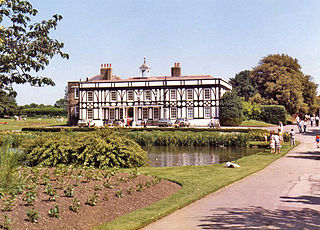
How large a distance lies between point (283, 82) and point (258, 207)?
52465 mm

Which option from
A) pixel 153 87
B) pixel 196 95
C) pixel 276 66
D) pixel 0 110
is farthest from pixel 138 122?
pixel 0 110

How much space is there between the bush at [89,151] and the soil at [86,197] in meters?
2.70

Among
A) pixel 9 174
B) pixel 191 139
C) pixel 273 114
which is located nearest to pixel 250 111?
pixel 273 114

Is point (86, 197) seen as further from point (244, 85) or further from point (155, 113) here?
point (244, 85)

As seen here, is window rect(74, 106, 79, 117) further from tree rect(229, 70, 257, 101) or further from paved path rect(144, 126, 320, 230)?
paved path rect(144, 126, 320, 230)

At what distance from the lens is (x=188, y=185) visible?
10.0 m

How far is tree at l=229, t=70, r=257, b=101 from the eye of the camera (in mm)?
78812

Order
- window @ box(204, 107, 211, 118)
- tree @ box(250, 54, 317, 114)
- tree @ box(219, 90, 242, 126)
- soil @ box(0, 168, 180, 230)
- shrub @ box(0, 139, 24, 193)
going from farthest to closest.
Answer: tree @ box(250, 54, 317, 114), window @ box(204, 107, 211, 118), tree @ box(219, 90, 242, 126), shrub @ box(0, 139, 24, 193), soil @ box(0, 168, 180, 230)

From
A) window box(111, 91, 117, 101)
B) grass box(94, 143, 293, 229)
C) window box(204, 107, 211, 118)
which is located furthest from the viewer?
window box(111, 91, 117, 101)

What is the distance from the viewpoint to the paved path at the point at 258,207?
639 centimetres

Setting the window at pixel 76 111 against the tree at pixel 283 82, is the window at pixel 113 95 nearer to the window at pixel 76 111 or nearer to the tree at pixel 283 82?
the window at pixel 76 111

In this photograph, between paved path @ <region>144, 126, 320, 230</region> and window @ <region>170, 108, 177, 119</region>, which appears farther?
window @ <region>170, 108, 177, 119</region>

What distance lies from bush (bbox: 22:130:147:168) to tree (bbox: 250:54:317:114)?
47.0 metres

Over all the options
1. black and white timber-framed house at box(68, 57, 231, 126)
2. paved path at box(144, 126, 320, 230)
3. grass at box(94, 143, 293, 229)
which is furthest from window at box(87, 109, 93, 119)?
paved path at box(144, 126, 320, 230)
